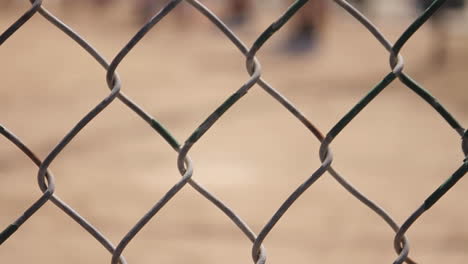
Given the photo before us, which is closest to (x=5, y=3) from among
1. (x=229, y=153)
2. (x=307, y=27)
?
(x=307, y=27)

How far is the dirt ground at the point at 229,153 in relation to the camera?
9.75 feet

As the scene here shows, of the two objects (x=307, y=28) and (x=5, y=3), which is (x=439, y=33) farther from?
(x=5, y=3)

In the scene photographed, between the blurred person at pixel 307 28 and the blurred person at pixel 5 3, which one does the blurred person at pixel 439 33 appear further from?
the blurred person at pixel 5 3

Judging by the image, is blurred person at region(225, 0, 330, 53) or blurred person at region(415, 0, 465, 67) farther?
blurred person at region(225, 0, 330, 53)

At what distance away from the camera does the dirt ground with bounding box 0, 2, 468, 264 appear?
297cm

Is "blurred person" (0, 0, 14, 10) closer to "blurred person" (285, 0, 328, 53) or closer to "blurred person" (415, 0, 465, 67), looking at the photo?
"blurred person" (285, 0, 328, 53)

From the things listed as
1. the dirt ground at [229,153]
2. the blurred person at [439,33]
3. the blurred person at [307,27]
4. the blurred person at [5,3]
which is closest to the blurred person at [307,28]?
the blurred person at [307,27]

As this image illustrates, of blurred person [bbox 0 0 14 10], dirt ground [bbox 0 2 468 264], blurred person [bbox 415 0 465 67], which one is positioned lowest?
dirt ground [bbox 0 2 468 264]

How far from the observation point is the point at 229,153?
13.9ft

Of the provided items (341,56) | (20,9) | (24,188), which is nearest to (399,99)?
(341,56)

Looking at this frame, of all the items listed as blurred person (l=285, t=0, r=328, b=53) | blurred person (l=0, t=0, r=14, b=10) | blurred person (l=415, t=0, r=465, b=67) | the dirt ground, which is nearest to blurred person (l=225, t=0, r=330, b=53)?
blurred person (l=285, t=0, r=328, b=53)

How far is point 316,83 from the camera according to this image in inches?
231

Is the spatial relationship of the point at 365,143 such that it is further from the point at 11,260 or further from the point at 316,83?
the point at 11,260

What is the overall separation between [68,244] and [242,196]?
980 millimetres
